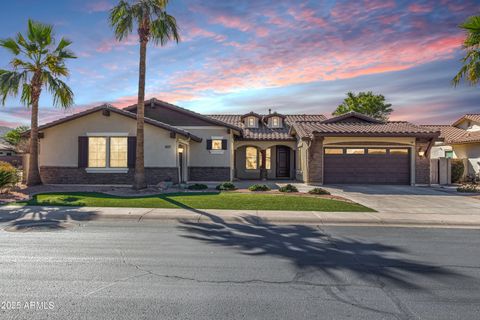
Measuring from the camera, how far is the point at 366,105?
4375 centimetres

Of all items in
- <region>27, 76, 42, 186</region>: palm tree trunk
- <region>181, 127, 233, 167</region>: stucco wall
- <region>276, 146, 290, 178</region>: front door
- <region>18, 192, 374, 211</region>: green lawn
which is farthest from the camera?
<region>276, 146, 290, 178</region>: front door

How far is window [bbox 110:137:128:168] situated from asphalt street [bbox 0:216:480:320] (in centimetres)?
1095

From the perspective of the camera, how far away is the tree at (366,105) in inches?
1722

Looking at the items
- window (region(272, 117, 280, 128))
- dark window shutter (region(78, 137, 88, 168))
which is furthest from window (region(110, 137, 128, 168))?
window (region(272, 117, 280, 128))

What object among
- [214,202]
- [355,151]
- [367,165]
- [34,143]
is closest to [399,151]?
[367,165]

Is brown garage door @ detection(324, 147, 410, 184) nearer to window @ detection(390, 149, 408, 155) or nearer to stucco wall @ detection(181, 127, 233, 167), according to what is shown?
window @ detection(390, 149, 408, 155)

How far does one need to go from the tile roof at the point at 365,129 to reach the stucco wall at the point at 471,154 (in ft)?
19.8

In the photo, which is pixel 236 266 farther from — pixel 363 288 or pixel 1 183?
pixel 1 183

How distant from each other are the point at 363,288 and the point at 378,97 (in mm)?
45083

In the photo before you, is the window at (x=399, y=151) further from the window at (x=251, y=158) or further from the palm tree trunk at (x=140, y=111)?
the palm tree trunk at (x=140, y=111)

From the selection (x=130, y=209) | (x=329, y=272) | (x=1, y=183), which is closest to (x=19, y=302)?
(x=329, y=272)

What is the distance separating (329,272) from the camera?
5.39 m

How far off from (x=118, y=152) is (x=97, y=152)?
1336 millimetres

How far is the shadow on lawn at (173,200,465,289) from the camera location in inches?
213
